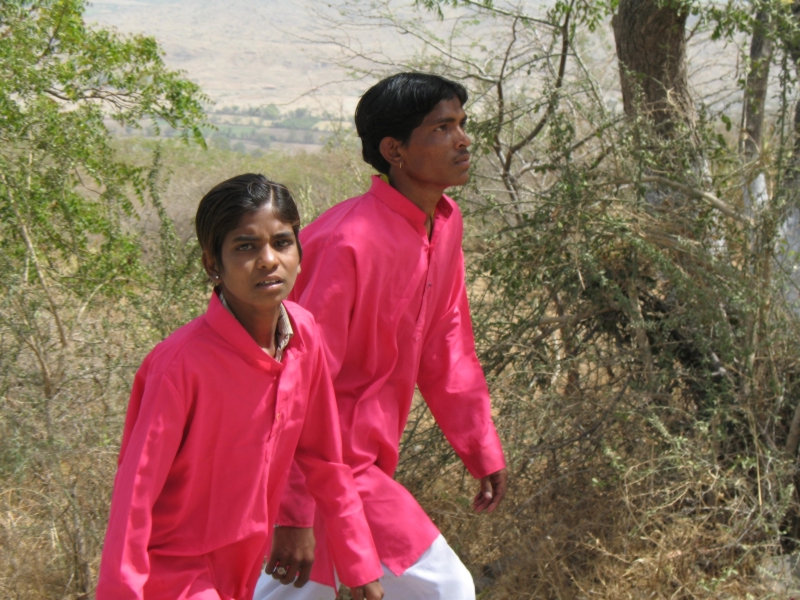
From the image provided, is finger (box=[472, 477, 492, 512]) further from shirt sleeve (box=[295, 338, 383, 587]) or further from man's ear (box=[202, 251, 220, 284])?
man's ear (box=[202, 251, 220, 284])

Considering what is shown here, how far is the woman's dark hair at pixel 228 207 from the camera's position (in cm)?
200

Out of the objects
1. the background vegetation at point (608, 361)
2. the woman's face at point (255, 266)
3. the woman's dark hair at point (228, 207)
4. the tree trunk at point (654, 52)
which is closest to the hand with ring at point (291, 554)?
the woman's face at point (255, 266)

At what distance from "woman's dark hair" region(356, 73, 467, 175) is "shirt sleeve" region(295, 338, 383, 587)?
0.73 meters

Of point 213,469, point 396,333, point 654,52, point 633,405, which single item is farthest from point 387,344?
point 654,52

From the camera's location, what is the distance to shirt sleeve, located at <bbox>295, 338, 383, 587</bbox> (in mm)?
2125

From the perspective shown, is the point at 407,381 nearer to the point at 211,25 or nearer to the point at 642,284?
the point at 642,284

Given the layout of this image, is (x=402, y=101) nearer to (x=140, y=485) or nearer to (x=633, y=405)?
(x=140, y=485)

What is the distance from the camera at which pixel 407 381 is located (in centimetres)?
251

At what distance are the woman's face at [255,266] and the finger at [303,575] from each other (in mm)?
634

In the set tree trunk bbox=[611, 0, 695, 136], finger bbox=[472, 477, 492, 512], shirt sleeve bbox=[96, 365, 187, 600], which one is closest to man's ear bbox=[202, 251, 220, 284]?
shirt sleeve bbox=[96, 365, 187, 600]

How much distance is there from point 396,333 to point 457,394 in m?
0.33

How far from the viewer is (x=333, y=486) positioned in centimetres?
218

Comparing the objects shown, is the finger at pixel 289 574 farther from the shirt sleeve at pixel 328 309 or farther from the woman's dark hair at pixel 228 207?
the woman's dark hair at pixel 228 207

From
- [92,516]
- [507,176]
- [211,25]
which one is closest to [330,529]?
[92,516]
